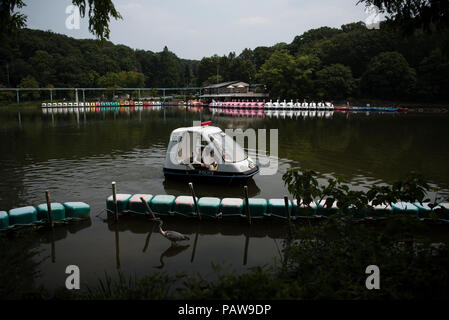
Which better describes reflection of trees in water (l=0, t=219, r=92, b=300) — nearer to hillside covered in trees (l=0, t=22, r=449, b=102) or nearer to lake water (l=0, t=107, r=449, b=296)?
lake water (l=0, t=107, r=449, b=296)

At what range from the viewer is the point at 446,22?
229 inches

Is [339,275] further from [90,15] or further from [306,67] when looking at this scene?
[306,67]

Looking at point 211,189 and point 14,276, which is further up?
point 14,276

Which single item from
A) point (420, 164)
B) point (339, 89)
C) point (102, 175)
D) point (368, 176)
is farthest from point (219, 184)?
point (339, 89)

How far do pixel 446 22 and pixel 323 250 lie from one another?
4.50 meters

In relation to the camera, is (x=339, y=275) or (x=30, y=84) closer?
(x=339, y=275)

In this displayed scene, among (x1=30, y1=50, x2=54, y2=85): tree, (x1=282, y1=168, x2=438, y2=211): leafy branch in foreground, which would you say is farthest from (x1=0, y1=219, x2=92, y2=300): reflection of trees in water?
(x1=30, y1=50, x2=54, y2=85): tree

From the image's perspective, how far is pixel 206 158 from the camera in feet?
49.0

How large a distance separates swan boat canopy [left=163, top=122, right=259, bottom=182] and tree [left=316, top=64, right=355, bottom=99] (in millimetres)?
65132

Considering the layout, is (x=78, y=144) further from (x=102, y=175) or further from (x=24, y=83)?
(x=24, y=83)

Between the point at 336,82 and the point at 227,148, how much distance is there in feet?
215

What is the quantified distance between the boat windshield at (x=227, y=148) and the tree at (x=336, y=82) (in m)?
64.9

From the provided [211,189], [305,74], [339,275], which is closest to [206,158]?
[211,189]

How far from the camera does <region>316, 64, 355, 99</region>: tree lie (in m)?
73.8
